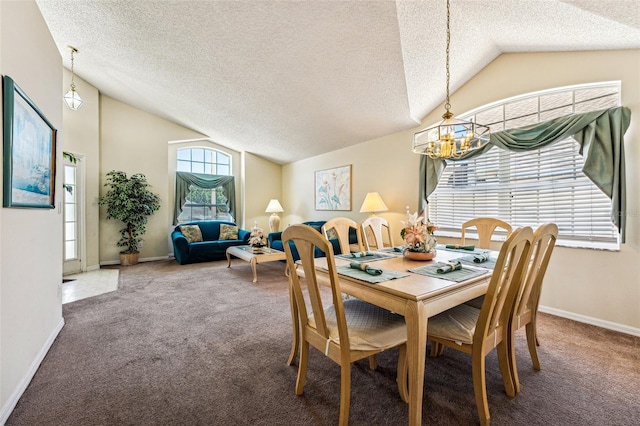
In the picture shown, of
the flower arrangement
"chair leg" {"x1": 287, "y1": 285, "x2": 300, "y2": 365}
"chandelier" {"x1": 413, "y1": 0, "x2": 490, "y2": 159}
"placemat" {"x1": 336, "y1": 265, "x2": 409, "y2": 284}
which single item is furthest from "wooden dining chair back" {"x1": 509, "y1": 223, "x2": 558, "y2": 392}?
"chair leg" {"x1": 287, "y1": 285, "x2": 300, "y2": 365}

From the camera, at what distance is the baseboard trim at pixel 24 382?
142 cm

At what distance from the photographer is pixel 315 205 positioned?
6.25 m

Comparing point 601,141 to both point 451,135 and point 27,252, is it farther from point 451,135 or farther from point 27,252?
point 27,252

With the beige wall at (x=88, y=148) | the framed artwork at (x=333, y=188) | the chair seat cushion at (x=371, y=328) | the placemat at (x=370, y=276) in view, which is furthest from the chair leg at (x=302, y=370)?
the beige wall at (x=88, y=148)

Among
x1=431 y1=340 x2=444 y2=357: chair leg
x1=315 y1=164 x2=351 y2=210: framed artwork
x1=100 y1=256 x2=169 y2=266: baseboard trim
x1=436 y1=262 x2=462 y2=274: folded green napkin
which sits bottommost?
x1=431 y1=340 x2=444 y2=357: chair leg

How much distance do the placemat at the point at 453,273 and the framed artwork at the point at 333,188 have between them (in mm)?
3711

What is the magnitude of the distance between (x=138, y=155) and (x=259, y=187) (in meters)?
2.69

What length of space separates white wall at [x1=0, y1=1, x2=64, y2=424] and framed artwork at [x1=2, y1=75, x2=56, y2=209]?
84mm

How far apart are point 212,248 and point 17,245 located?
3.96 m

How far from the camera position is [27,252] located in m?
1.77

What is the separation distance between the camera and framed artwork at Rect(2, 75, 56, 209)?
1466mm

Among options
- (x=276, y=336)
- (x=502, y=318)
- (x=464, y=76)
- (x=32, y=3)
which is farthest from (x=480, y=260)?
(x=32, y=3)

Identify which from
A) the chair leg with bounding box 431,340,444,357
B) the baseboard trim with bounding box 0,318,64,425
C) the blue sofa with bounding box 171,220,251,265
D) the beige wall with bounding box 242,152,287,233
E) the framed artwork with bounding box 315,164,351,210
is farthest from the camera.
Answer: the beige wall with bounding box 242,152,287,233

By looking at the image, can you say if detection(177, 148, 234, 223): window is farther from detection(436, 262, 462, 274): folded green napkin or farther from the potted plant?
detection(436, 262, 462, 274): folded green napkin
